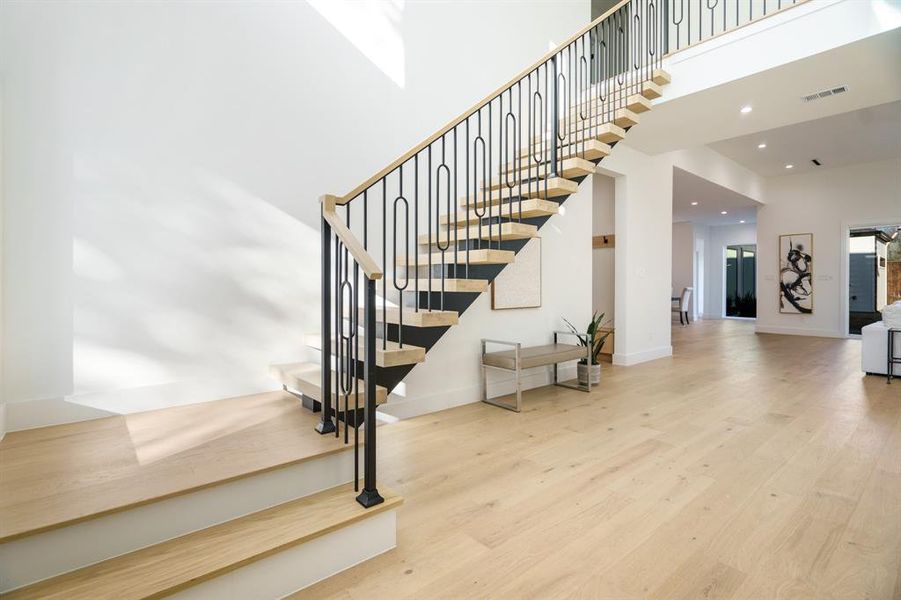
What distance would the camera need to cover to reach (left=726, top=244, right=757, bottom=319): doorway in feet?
47.4

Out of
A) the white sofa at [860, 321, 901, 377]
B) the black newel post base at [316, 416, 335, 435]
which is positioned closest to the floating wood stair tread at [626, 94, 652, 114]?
the white sofa at [860, 321, 901, 377]

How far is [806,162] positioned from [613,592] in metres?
10.6

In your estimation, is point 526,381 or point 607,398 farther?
point 526,381

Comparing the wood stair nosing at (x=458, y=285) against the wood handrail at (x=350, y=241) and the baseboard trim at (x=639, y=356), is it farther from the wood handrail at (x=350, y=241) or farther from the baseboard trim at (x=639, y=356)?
Result: the baseboard trim at (x=639, y=356)

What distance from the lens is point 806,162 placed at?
903cm

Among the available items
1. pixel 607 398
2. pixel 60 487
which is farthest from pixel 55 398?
pixel 607 398

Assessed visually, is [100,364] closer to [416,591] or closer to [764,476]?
[416,591]

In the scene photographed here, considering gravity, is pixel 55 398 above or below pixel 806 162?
below

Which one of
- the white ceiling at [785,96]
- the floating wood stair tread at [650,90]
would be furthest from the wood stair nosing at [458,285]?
the white ceiling at [785,96]

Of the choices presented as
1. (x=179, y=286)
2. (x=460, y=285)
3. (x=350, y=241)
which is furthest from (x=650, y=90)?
(x=179, y=286)

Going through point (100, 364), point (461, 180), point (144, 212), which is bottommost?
point (100, 364)

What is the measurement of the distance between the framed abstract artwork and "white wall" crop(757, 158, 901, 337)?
8203mm

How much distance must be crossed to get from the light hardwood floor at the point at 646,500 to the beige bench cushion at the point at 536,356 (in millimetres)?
431

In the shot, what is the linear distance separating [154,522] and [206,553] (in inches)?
9.7
